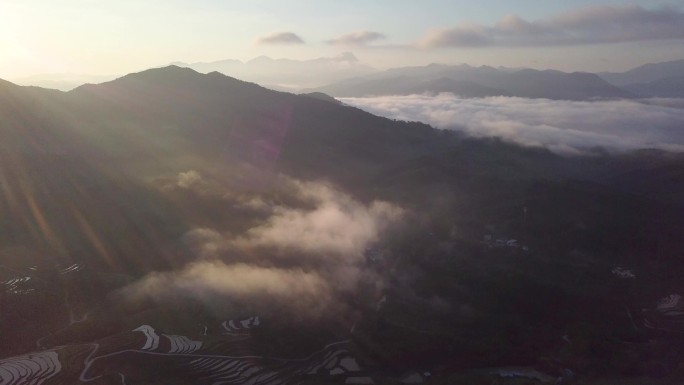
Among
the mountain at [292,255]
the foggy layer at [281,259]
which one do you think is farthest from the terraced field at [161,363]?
the foggy layer at [281,259]

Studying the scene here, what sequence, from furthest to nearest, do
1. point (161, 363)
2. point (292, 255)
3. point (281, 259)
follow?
point (292, 255)
point (281, 259)
point (161, 363)

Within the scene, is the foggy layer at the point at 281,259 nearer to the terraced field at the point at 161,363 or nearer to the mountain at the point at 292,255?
the mountain at the point at 292,255

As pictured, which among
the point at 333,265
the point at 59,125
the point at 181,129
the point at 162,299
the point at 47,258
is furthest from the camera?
the point at 181,129

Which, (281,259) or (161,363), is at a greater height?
(281,259)

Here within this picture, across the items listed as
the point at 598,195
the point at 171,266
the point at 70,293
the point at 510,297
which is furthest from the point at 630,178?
the point at 70,293

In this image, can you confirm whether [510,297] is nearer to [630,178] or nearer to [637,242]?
[637,242]

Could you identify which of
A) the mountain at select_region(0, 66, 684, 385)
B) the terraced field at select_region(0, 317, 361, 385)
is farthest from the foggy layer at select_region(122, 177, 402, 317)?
the terraced field at select_region(0, 317, 361, 385)

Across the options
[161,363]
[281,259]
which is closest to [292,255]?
[281,259]

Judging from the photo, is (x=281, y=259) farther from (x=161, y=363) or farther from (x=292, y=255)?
(x=161, y=363)
